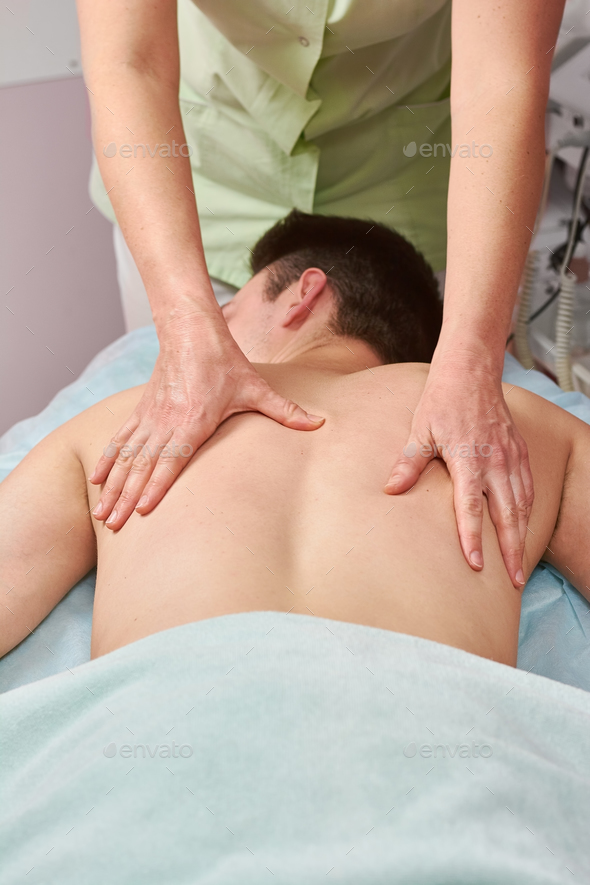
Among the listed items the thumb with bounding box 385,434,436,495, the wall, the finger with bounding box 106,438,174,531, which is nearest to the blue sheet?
the finger with bounding box 106,438,174,531

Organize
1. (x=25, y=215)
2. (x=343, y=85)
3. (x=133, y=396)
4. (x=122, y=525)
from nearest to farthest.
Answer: (x=122, y=525) < (x=133, y=396) < (x=343, y=85) < (x=25, y=215)

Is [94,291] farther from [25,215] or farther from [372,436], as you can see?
[372,436]

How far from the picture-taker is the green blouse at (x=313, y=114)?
1.45 meters

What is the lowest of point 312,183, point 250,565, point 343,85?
point 250,565

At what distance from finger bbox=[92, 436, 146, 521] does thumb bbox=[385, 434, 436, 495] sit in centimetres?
36

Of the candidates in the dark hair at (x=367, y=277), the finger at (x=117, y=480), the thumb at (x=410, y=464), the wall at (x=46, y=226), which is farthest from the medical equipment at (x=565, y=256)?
the wall at (x=46, y=226)

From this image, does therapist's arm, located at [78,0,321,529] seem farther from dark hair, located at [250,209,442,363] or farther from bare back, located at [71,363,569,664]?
dark hair, located at [250,209,442,363]

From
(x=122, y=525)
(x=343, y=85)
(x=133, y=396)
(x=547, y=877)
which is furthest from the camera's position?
(x=343, y=85)

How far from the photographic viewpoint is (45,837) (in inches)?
26.0

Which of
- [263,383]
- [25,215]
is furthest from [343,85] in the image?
[25,215]

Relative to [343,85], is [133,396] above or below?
below

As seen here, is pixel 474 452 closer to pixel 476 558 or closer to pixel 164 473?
pixel 476 558

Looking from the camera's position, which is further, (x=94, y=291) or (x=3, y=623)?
(x=94, y=291)

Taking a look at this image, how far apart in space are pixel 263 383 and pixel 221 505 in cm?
25
